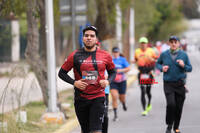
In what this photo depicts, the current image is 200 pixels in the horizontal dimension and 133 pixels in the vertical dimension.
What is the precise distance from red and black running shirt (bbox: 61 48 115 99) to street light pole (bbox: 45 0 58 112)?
12.7ft

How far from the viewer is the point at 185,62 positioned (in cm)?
896

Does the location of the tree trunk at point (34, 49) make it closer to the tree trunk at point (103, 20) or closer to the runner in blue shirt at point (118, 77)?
the runner in blue shirt at point (118, 77)

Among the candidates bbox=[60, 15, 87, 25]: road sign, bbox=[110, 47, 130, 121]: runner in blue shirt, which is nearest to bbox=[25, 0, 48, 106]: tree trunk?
bbox=[110, 47, 130, 121]: runner in blue shirt

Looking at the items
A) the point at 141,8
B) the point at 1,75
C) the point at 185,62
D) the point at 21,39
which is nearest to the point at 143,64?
the point at 185,62

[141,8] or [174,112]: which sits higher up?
[141,8]

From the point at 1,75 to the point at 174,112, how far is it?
15588mm

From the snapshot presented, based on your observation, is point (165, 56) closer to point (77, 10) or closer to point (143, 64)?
point (143, 64)

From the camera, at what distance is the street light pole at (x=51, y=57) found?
413 inches

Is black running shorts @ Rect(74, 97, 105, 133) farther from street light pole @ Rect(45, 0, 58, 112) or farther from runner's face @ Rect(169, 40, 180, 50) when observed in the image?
street light pole @ Rect(45, 0, 58, 112)

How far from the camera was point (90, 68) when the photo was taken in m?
6.56

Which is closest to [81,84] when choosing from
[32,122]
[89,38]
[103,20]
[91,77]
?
[91,77]

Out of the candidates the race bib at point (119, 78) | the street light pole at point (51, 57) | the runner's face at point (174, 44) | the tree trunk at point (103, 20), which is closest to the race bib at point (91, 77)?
the runner's face at point (174, 44)

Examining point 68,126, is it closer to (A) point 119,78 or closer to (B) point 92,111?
(A) point 119,78

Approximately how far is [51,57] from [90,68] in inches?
164
